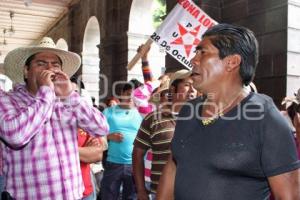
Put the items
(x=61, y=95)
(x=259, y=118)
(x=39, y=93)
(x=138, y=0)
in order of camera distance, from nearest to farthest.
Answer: (x=259, y=118), (x=39, y=93), (x=61, y=95), (x=138, y=0)

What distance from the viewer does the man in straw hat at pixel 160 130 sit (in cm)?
287

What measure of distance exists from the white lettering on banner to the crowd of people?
139cm

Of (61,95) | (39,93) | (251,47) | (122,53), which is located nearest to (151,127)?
(61,95)

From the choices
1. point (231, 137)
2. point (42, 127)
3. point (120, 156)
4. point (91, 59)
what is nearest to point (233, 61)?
point (231, 137)

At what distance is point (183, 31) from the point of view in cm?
393

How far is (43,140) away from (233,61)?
1.09 meters

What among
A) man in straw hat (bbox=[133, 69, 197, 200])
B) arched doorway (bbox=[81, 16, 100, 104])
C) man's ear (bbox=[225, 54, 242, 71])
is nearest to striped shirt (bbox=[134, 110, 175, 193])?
man in straw hat (bbox=[133, 69, 197, 200])

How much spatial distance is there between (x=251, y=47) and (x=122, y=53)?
23.0 feet

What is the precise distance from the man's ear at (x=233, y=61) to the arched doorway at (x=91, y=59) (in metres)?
10.2

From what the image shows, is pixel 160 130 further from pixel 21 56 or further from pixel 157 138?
pixel 21 56

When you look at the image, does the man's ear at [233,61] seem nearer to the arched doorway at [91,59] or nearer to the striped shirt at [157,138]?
the striped shirt at [157,138]

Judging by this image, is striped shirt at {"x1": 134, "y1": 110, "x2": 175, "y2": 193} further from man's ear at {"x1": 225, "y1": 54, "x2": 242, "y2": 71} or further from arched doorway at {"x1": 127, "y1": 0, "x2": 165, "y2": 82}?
arched doorway at {"x1": 127, "y1": 0, "x2": 165, "y2": 82}

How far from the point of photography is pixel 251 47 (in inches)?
62.1

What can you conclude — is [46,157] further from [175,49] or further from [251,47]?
[175,49]
